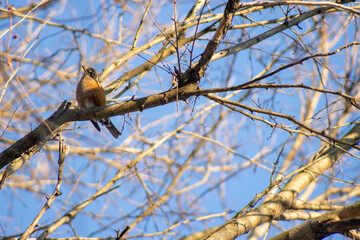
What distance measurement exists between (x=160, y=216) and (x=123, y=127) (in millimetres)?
1929

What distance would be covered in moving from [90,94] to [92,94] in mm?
36

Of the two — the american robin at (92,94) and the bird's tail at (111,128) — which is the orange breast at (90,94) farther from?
the bird's tail at (111,128)

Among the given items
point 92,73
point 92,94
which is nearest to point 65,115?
point 92,94

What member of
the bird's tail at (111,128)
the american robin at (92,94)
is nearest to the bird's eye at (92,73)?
the american robin at (92,94)

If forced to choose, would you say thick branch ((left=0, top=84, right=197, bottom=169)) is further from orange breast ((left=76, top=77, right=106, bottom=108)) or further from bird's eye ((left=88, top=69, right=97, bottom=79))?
bird's eye ((left=88, top=69, right=97, bottom=79))

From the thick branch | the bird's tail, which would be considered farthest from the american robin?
the thick branch

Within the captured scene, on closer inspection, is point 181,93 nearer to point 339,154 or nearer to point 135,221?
point 339,154

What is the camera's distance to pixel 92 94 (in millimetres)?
3852

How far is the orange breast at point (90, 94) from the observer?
385cm

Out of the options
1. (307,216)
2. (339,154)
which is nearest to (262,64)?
(339,154)

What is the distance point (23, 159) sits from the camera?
2752 mm

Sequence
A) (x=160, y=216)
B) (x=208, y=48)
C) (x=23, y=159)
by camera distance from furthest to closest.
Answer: (x=160, y=216) → (x=23, y=159) → (x=208, y=48)

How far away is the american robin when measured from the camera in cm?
386

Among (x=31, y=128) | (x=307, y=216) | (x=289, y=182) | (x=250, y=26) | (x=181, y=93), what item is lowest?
(x=307, y=216)
